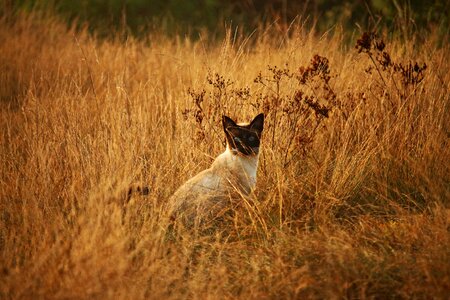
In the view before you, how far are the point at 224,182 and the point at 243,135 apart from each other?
0.35 metres

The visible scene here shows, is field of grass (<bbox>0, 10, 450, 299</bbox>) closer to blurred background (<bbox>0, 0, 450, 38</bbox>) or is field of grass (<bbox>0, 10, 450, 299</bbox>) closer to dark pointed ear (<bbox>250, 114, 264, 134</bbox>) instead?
dark pointed ear (<bbox>250, 114, 264, 134</bbox>)

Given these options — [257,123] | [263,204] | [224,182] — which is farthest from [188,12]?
[263,204]

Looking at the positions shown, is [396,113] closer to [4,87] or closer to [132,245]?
[132,245]

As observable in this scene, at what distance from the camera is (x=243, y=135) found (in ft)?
12.9

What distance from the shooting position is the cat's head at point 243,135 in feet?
12.9

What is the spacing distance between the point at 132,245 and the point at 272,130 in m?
1.74

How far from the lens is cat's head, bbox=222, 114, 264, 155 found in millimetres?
3918

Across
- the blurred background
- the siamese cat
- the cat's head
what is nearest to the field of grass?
the siamese cat

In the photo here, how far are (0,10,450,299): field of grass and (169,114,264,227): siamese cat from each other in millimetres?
139

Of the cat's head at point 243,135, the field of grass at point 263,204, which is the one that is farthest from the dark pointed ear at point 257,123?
the field of grass at point 263,204

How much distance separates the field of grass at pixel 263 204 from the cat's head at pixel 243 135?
0.83 ft

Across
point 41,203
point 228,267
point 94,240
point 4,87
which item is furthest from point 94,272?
point 4,87

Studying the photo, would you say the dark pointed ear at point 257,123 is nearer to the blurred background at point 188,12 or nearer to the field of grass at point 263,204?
the field of grass at point 263,204

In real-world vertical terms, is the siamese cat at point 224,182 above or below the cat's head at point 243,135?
below
